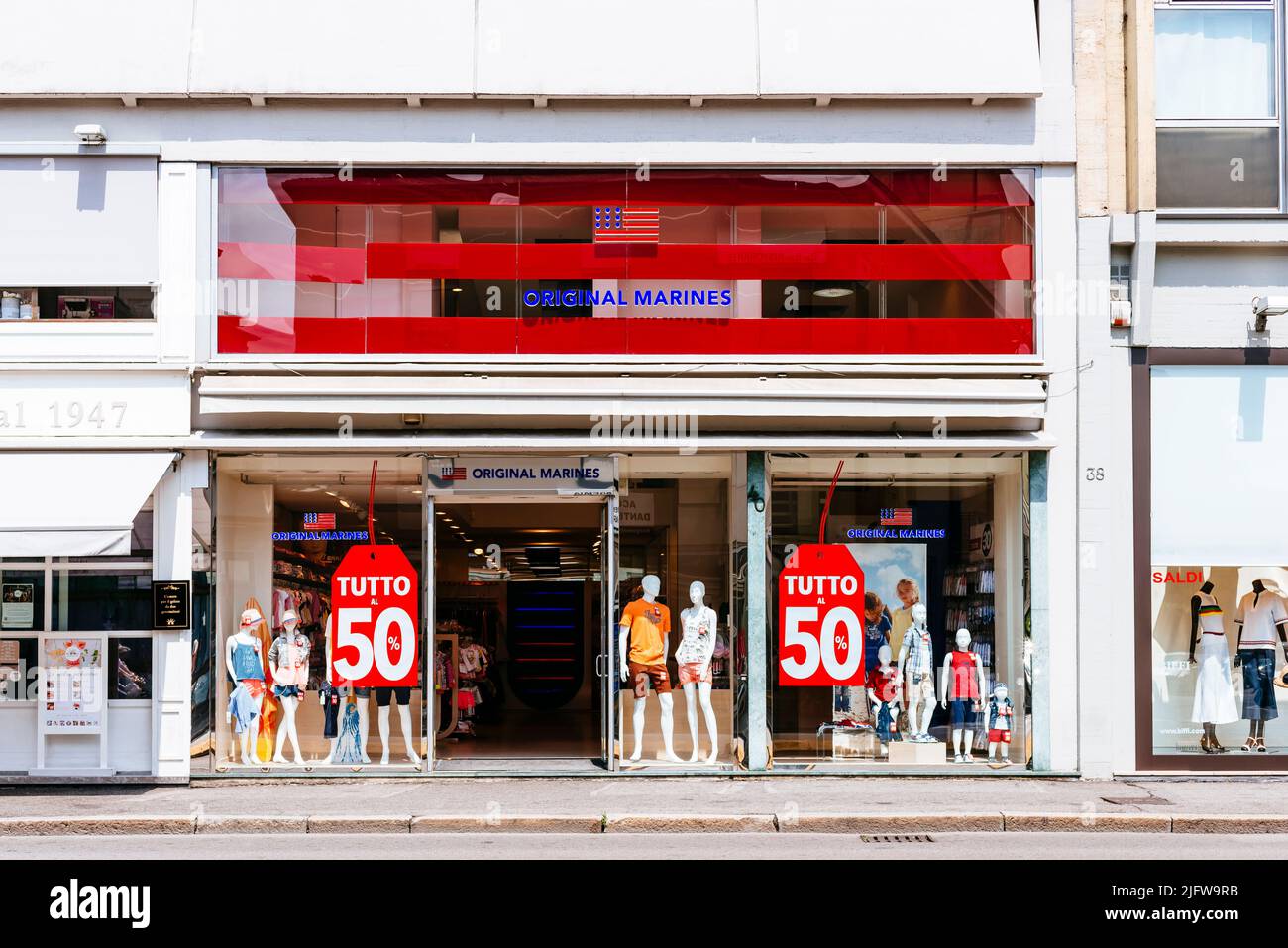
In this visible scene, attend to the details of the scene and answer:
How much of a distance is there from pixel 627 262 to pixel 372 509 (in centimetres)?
370

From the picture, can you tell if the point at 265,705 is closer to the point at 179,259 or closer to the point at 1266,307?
the point at 179,259

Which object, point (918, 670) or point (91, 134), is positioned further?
point (918, 670)

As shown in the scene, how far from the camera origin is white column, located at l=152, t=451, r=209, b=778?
14.2 metres

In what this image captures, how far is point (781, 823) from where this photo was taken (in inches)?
455

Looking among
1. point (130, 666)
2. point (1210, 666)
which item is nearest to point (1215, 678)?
point (1210, 666)

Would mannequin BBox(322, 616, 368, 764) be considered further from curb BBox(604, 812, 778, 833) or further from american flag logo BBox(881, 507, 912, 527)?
american flag logo BBox(881, 507, 912, 527)

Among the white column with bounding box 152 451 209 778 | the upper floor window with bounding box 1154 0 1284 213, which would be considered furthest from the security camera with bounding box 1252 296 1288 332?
the white column with bounding box 152 451 209 778

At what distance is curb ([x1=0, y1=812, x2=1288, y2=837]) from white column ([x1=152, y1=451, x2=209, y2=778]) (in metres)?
2.46

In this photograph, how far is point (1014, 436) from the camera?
14523 millimetres

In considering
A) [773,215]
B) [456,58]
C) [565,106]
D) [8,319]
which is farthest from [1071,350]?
[8,319]

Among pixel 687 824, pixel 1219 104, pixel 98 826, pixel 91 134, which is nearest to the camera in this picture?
pixel 687 824

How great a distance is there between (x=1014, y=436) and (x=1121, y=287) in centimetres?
192

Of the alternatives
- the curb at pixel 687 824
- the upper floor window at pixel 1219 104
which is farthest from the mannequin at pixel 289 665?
the upper floor window at pixel 1219 104

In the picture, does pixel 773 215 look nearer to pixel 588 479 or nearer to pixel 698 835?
pixel 588 479
